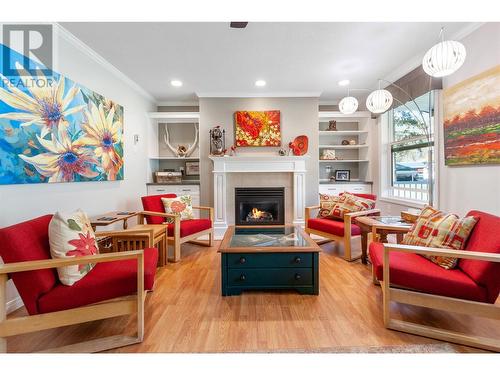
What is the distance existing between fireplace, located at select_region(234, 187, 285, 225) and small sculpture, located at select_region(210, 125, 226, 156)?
72 centimetres

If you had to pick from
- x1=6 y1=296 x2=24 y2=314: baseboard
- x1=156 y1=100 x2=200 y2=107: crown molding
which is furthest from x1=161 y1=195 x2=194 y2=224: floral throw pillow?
x1=156 y1=100 x2=200 y2=107: crown molding

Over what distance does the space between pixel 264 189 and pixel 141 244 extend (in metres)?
2.25

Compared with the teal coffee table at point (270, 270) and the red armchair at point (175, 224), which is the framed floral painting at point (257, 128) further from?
the teal coffee table at point (270, 270)

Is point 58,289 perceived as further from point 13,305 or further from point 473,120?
point 473,120

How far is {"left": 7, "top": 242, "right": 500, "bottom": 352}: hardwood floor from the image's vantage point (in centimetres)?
151

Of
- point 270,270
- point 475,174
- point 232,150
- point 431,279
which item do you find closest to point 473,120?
point 475,174

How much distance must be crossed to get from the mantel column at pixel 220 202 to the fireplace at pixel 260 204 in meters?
0.21

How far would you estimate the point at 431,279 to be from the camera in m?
1.57

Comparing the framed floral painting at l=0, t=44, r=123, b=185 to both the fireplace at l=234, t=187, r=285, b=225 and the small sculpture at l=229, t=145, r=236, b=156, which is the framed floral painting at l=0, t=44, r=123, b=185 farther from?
the fireplace at l=234, t=187, r=285, b=225

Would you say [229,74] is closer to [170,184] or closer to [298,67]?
[298,67]

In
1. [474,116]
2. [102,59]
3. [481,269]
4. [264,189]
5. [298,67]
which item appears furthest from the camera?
[264,189]

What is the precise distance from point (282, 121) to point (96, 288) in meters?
3.64
